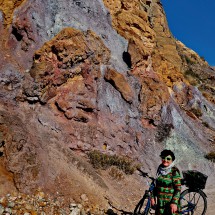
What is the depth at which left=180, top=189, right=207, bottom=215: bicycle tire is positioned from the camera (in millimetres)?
7664

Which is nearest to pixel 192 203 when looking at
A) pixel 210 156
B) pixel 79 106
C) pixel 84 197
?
pixel 84 197

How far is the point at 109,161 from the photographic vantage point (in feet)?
38.0

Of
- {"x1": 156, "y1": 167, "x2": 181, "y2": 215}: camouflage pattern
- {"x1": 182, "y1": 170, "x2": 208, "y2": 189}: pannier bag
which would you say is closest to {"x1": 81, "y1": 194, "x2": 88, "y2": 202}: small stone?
{"x1": 182, "y1": 170, "x2": 208, "y2": 189}: pannier bag

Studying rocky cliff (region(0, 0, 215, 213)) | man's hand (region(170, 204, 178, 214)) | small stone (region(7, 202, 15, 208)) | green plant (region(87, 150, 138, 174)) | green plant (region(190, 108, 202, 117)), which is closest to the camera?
man's hand (region(170, 204, 178, 214))

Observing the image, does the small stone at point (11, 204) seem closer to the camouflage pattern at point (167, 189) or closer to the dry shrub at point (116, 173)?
the camouflage pattern at point (167, 189)

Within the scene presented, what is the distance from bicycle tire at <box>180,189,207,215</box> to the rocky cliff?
84.5 inches

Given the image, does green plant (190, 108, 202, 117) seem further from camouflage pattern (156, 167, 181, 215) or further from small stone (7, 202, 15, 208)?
small stone (7, 202, 15, 208)

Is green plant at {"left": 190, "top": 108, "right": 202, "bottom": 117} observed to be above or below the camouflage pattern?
above

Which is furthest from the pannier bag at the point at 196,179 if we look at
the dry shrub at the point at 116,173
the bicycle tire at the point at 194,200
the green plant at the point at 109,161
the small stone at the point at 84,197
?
the green plant at the point at 109,161

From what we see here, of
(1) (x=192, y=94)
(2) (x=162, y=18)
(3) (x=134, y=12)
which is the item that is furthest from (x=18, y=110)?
(2) (x=162, y=18)

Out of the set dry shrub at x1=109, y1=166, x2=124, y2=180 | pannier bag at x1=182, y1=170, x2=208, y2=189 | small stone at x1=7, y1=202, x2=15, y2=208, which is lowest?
small stone at x1=7, y1=202, x2=15, y2=208

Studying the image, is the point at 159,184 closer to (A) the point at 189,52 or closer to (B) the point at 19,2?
(B) the point at 19,2

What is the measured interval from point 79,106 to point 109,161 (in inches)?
124

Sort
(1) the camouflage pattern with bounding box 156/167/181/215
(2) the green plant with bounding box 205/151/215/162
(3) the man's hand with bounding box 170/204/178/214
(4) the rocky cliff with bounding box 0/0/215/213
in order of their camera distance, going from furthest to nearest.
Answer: (2) the green plant with bounding box 205/151/215/162 → (4) the rocky cliff with bounding box 0/0/215/213 → (1) the camouflage pattern with bounding box 156/167/181/215 → (3) the man's hand with bounding box 170/204/178/214
